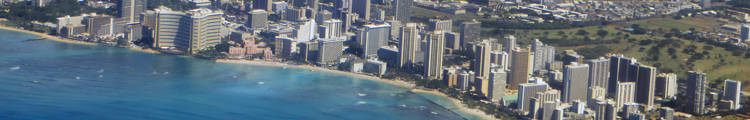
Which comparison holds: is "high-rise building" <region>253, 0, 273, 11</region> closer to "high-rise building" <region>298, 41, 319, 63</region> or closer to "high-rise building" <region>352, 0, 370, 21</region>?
"high-rise building" <region>352, 0, 370, 21</region>

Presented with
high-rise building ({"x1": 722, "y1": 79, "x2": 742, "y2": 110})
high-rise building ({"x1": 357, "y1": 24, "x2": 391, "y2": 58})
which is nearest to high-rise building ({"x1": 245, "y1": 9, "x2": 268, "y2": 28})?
high-rise building ({"x1": 357, "y1": 24, "x2": 391, "y2": 58})

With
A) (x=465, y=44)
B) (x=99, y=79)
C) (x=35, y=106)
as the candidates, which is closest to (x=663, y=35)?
(x=465, y=44)

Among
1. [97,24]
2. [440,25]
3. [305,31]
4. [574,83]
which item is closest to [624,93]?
[574,83]

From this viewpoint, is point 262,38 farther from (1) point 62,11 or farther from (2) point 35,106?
(2) point 35,106

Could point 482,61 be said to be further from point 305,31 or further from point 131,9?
point 131,9

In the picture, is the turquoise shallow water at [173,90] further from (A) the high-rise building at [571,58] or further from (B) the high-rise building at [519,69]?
(A) the high-rise building at [571,58]
